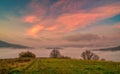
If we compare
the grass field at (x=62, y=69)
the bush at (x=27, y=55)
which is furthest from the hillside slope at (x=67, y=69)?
the bush at (x=27, y=55)

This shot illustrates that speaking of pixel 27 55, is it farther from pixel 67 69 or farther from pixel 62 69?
pixel 62 69

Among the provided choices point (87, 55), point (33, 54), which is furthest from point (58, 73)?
point (87, 55)

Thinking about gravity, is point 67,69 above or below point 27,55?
below

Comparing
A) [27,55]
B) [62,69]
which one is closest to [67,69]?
[62,69]

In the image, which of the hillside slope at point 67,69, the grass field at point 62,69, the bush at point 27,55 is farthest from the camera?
the bush at point 27,55

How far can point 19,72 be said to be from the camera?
127 ft

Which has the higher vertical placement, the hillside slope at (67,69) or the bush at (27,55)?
the bush at (27,55)

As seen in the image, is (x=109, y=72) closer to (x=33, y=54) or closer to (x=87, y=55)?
(x=33, y=54)

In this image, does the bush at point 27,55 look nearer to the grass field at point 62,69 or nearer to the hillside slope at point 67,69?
the grass field at point 62,69

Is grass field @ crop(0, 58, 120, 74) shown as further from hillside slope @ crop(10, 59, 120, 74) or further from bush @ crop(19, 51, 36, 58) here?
bush @ crop(19, 51, 36, 58)

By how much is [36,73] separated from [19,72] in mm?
2650

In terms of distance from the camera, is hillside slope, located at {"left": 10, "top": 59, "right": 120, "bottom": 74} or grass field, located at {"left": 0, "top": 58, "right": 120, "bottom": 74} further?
hillside slope, located at {"left": 10, "top": 59, "right": 120, "bottom": 74}

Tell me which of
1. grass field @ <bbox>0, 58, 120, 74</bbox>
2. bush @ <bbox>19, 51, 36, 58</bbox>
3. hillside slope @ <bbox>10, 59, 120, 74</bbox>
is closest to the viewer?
grass field @ <bbox>0, 58, 120, 74</bbox>

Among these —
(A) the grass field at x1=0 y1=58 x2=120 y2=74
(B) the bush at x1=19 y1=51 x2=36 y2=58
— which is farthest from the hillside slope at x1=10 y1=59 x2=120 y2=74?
(B) the bush at x1=19 y1=51 x2=36 y2=58
